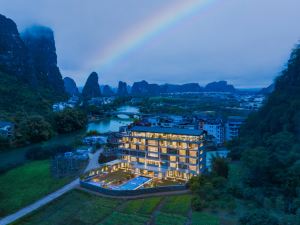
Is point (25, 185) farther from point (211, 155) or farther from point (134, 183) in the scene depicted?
point (211, 155)

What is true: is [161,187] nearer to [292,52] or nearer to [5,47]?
[292,52]

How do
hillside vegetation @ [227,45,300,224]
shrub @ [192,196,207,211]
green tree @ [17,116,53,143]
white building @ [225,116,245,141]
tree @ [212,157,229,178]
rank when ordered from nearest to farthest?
shrub @ [192,196,207,211] < hillside vegetation @ [227,45,300,224] < tree @ [212,157,229,178] < green tree @ [17,116,53,143] < white building @ [225,116,245,141]

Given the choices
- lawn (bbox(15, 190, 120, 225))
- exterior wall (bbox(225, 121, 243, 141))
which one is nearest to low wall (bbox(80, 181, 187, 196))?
lawn (bbox(15, 190, 120, 225))

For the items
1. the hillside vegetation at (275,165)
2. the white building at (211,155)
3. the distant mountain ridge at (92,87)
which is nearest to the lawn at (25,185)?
the white building at (211,155)

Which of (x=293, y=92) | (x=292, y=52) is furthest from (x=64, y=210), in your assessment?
(x=292, y=52)

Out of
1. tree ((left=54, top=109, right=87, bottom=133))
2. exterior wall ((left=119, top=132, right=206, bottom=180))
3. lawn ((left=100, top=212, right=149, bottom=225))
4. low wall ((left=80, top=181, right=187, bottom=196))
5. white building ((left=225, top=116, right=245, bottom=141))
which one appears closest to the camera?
lawn ((left=100, top=212, right=149, bottom=225))

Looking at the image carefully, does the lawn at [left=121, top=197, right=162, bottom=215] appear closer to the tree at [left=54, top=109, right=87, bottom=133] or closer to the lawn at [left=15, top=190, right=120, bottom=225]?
the lawn at [left=15, top=190, right=120, bottom=225]
